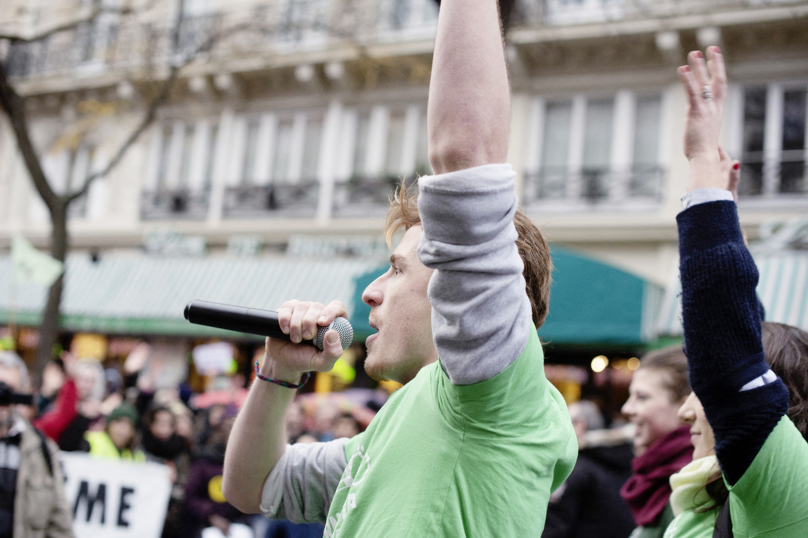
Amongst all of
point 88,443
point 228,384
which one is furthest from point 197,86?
point 88,443

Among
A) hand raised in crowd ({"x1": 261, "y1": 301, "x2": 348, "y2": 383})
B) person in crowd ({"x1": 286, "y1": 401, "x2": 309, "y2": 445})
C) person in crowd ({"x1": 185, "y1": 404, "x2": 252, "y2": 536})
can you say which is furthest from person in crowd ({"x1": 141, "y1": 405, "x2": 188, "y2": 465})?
hand raised in crowd ({"x1": 261, "y1": 301, "x2": 348, "y2": 383})

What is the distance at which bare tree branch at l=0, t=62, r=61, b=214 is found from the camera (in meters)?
8.62

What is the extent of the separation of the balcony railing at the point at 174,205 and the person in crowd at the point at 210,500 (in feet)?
33.0

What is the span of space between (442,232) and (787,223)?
1079 cm

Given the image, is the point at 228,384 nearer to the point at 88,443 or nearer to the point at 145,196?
the point at 88,443

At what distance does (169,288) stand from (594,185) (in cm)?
851

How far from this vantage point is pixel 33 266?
876cm

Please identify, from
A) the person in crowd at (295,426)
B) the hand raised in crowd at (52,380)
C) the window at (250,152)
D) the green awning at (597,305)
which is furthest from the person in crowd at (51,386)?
the window at (250,152)

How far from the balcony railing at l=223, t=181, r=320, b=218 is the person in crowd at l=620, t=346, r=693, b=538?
11.6 meters

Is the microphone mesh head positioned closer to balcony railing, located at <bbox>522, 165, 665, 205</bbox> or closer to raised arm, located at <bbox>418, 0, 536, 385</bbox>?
raised arm, located at <bbox>418, 0, 536, 385</bbox>

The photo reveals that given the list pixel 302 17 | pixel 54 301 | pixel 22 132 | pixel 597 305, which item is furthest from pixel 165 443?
pixel 302 17

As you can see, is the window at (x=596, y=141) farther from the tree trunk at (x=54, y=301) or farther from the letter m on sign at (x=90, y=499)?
the letter m on sign at (x=90, y=499)

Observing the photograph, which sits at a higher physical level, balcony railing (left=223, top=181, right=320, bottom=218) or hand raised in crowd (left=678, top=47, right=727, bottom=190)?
balcony railing (left=223, top=181, right=320, bottom=218)

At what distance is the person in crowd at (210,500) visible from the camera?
5.83m
